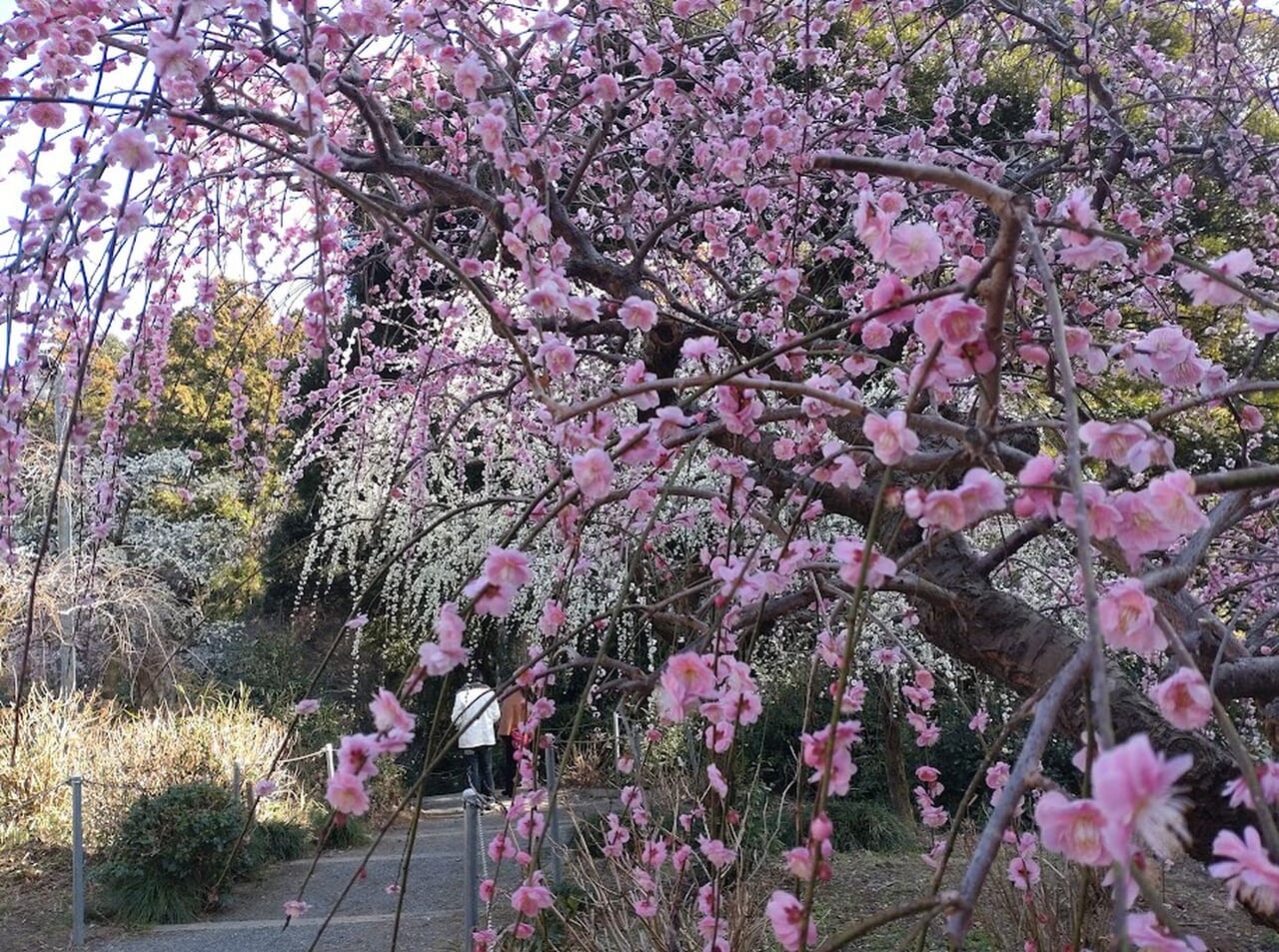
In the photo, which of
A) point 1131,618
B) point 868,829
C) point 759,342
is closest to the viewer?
point 1131,618

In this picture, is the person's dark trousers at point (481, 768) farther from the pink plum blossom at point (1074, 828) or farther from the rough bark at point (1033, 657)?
the pink plum blossom at point (1074, 828)

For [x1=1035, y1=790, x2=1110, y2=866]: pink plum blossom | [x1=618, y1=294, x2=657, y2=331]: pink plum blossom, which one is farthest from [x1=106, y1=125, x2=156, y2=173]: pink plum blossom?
[x1=1035, y1=790, x2=1110, y2=866]: pink plum blossom

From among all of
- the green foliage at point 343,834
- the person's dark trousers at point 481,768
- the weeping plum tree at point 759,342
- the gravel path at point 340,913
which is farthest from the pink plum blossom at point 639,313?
the person's dark trousers at point 481,768

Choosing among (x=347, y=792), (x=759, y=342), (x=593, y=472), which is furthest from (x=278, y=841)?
(x=593, y=472)

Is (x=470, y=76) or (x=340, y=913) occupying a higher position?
(x=470, y=76)

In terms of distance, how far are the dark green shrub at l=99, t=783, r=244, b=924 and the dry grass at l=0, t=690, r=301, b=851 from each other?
1.17 feet

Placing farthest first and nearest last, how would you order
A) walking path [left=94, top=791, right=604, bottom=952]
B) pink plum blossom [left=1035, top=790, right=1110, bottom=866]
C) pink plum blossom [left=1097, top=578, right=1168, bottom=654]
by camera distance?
walking path [left=94, top=791, right=604, bottom=952], pink plum blossom [left=1097, top=578, right=1168, bottom=654], pink plum blossom [left=1035, top=790, right=1110, bottom=866]

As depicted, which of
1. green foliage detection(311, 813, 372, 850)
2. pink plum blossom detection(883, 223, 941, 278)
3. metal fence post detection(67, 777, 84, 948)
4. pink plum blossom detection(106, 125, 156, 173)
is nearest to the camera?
pink plum blossom detection(883, 223, 941, 278)

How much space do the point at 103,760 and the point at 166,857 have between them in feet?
4.51

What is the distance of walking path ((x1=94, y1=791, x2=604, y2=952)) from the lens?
4742mm

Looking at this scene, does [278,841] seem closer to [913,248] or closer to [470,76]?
[470,76]

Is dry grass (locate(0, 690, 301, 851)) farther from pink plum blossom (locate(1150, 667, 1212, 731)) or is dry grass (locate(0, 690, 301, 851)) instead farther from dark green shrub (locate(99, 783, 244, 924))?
pink plum blossom (locate(1150, 667, 1212, 731))

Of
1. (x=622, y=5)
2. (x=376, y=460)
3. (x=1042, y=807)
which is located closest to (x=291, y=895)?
(x=376, y=460)

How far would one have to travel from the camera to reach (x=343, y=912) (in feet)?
17.9
